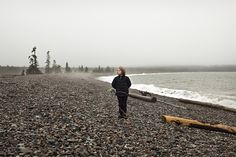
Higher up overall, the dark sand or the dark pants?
the dark pants

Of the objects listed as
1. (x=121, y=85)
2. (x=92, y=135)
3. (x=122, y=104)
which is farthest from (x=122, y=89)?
(x=92, y=135)

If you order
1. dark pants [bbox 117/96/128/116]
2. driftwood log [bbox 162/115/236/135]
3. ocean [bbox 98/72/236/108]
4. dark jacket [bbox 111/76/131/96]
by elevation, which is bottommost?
ocean [bbox 98/72/236/108]

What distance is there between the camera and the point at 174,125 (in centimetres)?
1534

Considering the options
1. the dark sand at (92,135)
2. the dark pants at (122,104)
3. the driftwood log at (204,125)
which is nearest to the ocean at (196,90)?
the driftwood log at (204,125)

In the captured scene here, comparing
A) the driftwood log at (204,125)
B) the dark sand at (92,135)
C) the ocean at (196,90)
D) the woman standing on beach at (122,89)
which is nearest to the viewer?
the dark sand at (92,135)

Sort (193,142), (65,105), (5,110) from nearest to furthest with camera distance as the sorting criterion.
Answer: (193,142)
(5,110)
(65,105)

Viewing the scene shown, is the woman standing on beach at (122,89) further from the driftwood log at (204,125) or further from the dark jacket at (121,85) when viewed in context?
the driftwood log at (204,125)

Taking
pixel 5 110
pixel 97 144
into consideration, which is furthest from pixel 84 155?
pixel 5 110

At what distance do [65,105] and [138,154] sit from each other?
8.90 m

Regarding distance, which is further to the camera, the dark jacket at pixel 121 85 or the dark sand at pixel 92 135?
the dark jacket at pixel 121 85

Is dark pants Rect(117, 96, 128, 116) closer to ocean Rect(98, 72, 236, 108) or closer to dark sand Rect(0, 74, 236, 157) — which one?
dark sand Rect(0, 74, 236, 157)

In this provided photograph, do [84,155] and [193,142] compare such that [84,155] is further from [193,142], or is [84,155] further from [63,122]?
[193,142]

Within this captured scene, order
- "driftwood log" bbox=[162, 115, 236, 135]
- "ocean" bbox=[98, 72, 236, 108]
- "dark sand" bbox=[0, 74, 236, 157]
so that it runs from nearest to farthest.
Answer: "dark sand" bbox=[0, 74, 236, 157] < "driftwood log" bbox=[162, 115, 236, 135] < "ocean" bbox=[98, 72, 236, 108]

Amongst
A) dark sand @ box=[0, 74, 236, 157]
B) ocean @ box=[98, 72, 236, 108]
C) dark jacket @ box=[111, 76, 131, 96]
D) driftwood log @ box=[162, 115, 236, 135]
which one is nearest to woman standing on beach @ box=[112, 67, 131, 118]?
dark jacket @ box=[111, 76, 131, 96]
